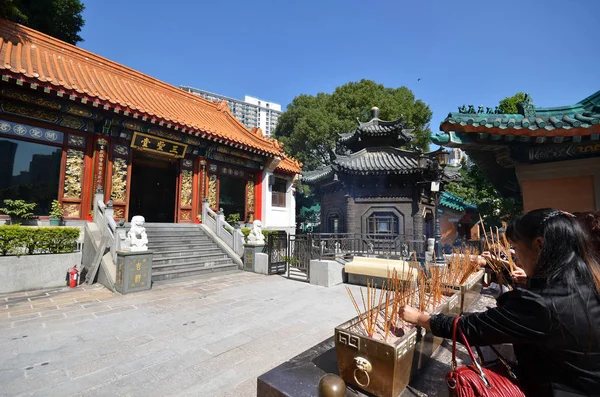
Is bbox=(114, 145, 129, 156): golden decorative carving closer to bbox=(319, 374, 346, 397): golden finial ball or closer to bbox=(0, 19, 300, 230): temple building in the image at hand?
bbox=(0, 19, 300, 230): temple building

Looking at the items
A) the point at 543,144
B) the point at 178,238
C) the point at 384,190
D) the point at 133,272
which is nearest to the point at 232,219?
the point at 178,238

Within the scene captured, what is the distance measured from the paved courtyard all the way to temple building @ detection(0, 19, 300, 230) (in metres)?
4.17

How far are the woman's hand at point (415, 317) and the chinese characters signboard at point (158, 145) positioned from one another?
11.2 meters

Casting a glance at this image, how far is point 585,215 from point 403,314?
4.35 feet

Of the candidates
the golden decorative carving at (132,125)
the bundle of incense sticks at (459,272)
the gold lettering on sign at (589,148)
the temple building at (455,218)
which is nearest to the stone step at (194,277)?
the golden decorative carving at (132,125)

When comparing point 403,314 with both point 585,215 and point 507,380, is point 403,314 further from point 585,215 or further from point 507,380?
point 585,215

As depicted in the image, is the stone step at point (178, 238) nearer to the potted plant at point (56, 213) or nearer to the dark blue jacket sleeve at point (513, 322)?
the potted plant at point (56, 213)

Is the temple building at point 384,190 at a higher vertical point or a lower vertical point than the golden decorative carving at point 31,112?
lower

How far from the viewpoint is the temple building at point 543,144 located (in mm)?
3975

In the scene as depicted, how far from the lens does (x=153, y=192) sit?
16625 millimetres

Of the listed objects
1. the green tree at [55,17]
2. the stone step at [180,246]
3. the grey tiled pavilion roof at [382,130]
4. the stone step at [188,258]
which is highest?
the green tree at [55,17]

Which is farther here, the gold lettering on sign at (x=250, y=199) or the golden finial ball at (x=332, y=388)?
the gold lettering on sign at (x=250, y=199)

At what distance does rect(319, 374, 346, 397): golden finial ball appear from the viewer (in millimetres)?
1298

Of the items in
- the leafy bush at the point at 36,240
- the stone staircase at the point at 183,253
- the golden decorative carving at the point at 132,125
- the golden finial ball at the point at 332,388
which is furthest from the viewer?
the golden decorative carving at the point at 132,125
